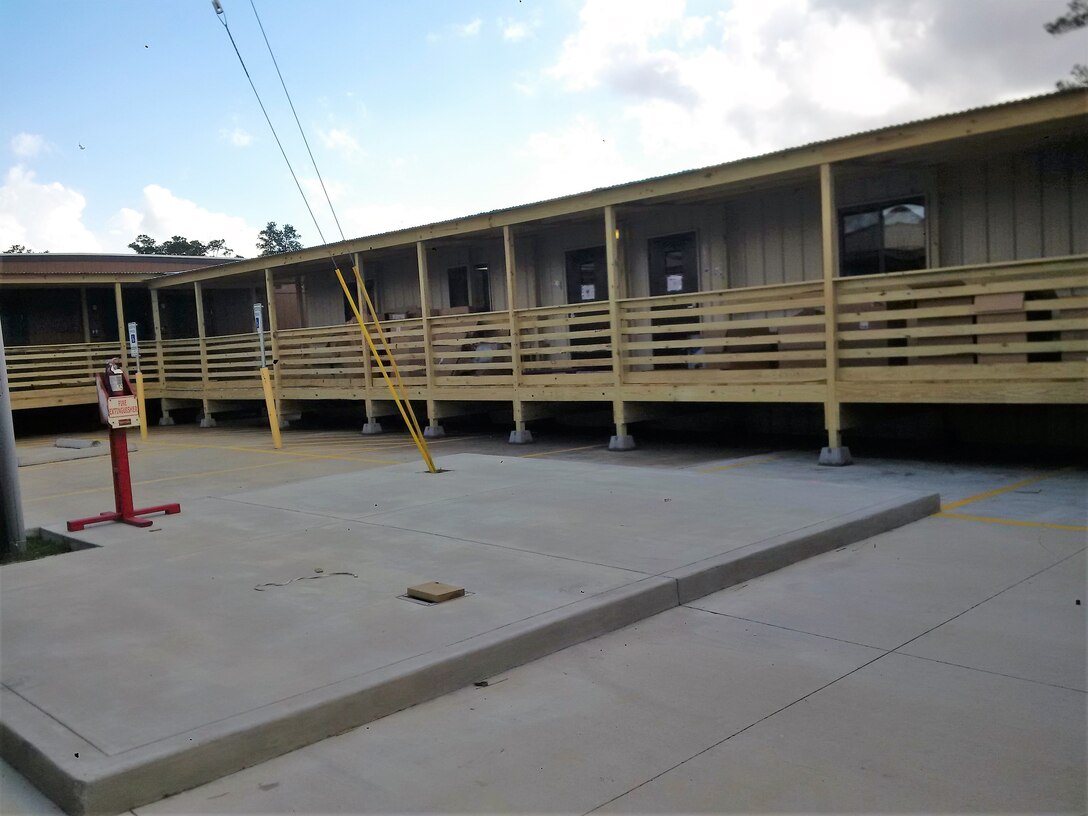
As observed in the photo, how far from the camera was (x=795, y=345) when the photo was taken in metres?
11.4

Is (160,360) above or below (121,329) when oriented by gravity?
below

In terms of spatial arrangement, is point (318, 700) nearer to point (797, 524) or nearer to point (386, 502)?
point (797, 524)

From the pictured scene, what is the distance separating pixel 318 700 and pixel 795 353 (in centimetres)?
776

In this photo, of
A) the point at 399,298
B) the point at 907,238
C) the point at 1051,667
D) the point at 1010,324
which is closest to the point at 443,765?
the point at 1051,667

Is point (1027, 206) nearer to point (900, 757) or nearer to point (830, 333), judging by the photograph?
point (830, 333)

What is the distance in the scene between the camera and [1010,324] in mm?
8469

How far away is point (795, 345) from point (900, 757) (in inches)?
345

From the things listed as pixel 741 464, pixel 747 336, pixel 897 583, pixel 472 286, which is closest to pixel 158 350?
pixel 472 286

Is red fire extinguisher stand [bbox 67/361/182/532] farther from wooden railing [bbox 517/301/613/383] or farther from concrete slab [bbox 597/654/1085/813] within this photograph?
wooden railing [bbox 517/301/613/383]

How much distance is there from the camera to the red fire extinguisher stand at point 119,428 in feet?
22.2

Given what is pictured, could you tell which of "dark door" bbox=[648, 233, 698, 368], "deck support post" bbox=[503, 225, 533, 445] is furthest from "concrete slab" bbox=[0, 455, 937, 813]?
"dark door" bbox=[648, 233, 698, 368]

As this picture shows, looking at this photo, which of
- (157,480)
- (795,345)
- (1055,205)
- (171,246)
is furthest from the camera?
(171,246)

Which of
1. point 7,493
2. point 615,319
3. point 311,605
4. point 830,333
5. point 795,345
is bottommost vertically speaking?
point 311,605

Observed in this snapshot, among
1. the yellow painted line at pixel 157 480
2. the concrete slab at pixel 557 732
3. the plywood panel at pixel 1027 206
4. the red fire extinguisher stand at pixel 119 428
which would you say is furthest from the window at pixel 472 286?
the concrete slab at pixel 557 732
